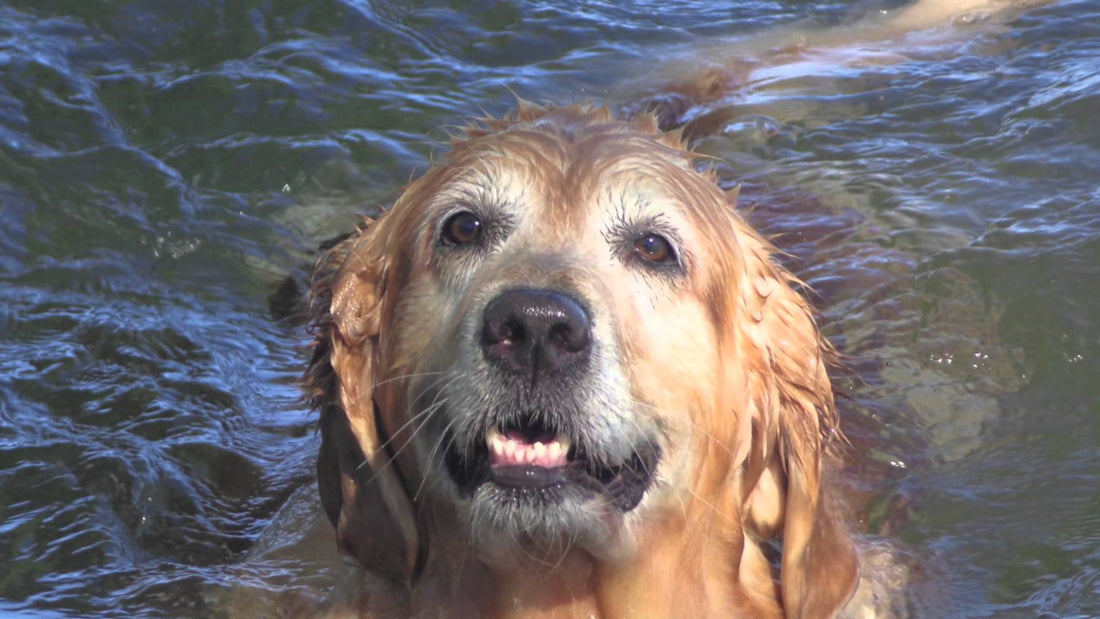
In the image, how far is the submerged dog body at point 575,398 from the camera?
3764 mm

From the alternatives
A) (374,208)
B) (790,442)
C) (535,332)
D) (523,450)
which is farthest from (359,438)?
(374,208)

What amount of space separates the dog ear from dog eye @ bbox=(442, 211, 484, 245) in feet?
2.73

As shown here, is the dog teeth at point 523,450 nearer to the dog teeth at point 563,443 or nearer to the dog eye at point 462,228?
the dog teeth at point 563,443

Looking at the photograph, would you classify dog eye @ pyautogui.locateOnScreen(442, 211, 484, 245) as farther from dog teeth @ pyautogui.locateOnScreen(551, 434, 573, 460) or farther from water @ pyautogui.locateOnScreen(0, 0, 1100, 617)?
water @ pyautogui.locateOnScreen(0, 0, 1100, 617)

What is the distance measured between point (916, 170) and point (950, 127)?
0.50 metres

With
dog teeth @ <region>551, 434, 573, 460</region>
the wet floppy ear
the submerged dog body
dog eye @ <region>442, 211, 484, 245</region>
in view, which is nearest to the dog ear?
the submerged dog body

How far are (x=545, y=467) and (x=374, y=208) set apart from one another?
12.6 ft

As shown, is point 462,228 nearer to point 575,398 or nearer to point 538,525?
point 575,398

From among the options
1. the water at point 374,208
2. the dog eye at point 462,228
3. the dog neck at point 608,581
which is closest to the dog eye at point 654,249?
the dog eye at point 462,228

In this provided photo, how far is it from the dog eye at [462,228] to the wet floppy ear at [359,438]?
1.06 ft

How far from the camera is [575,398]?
3.72 m

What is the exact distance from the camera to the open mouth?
12.4 ft

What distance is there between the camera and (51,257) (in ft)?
22.8

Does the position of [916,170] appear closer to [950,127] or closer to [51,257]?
[950,127]
